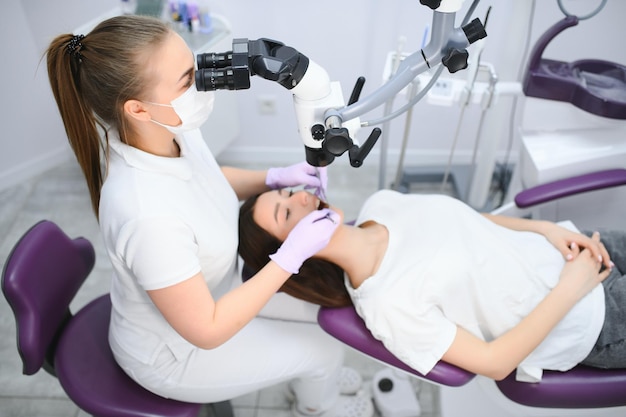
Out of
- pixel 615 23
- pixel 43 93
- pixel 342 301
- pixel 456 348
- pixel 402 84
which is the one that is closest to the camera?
pixel 402 84

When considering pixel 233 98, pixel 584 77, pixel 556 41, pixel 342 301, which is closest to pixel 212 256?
pixel 342 301

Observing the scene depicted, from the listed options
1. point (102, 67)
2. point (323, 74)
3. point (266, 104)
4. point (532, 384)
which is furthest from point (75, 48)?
point (266, 104)

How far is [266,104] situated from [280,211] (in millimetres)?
1377

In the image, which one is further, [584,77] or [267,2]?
[267,2]

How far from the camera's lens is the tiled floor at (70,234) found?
1.65 metres

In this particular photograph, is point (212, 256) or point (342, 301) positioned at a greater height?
point (212, 256)

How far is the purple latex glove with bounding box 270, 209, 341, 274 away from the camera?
1070 mm

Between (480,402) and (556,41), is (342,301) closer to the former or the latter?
(480,402)

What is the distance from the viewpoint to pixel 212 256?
3.63 ft

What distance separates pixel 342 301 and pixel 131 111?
671mm

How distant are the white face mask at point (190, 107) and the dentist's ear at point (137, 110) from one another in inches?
0.6

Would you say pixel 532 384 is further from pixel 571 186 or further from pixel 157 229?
pixel 157 229

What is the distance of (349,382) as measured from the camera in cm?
165

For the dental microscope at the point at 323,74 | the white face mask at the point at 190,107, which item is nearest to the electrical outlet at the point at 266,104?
the white face mask at the point at 190,107
